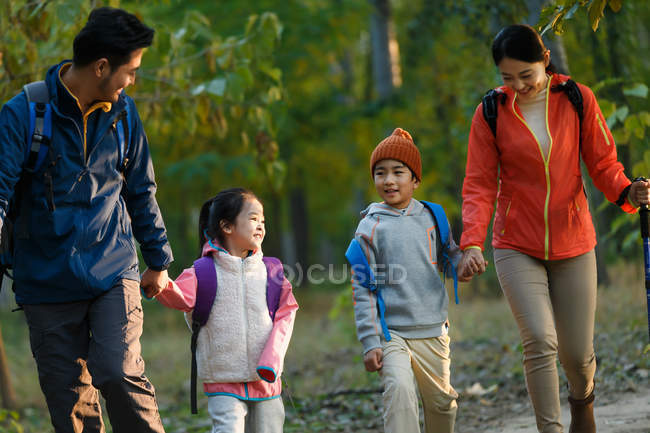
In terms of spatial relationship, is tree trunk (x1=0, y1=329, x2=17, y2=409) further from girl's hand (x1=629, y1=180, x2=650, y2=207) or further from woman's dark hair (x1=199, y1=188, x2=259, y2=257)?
girl's hand (x1=629, y1=180, x2=650, y2=207)

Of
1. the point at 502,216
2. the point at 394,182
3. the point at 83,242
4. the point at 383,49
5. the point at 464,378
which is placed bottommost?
the point at 464,378

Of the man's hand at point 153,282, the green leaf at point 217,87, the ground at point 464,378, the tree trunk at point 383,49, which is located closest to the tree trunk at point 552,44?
the ground at point 464,378

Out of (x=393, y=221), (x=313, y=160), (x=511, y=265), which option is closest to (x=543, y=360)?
(x=511, y=265)

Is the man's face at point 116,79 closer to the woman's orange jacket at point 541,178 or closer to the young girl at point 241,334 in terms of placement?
the young girl at point 241,334

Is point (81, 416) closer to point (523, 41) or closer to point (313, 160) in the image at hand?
→ point (523, 41)

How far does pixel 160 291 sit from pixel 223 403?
0.66m

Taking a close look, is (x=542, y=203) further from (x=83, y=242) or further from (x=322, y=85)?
(x=322, y=85)

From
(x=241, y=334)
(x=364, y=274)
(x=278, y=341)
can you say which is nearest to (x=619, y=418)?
(x=364, y=274)

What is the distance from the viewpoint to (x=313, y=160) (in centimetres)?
2036

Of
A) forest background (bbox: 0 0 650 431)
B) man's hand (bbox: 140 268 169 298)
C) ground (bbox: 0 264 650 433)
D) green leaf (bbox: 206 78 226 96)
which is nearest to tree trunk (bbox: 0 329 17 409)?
ground (bbox: 0 264 650 433)

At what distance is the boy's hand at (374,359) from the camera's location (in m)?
4.04

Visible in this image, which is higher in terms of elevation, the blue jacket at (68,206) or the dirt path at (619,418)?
the blue jacket at (68,206)

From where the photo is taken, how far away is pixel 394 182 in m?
4.34

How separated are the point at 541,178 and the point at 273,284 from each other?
1.57 metres
